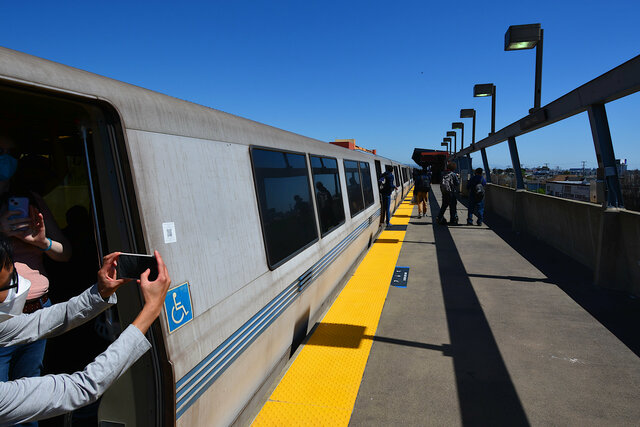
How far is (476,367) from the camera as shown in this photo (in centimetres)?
346

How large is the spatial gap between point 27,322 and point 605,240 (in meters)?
6.62

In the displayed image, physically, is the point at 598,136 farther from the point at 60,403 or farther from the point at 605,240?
the point at 60,403

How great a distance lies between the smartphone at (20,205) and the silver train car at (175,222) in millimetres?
317

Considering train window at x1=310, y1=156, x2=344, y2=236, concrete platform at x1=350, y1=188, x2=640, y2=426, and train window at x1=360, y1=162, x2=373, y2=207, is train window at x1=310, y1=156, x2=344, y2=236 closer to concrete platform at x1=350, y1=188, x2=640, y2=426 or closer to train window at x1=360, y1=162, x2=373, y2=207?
concrete platform at x1=350, y1=188, x2=640, y2=426

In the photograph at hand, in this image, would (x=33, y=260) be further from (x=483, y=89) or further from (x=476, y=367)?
(x=483, y=89)

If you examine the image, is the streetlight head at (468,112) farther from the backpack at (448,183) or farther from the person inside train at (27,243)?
the person inside train at (27,243)

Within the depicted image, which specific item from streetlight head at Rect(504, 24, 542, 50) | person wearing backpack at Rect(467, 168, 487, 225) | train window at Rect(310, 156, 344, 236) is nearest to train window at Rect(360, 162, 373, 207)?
train window at Rect(310, 156, 344, 236)

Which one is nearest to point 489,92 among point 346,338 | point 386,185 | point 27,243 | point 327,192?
point 386,185

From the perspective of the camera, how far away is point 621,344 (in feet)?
12.5

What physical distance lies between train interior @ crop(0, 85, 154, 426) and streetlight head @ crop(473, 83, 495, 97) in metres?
11.9

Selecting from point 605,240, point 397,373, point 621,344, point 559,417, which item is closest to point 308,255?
point 397,373

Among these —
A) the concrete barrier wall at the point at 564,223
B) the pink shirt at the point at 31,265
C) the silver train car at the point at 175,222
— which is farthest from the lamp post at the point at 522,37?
the pink shirt at the point at 31,265

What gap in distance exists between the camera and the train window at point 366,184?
8.43 m

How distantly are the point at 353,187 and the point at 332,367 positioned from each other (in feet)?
13.9
